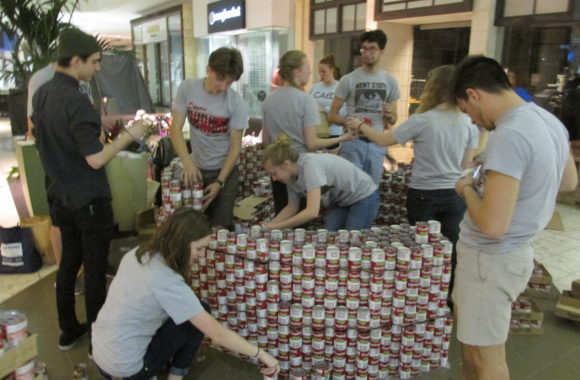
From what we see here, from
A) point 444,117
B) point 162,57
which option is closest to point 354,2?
point 444,117

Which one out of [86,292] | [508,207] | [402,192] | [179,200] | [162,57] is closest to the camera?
[508,207]

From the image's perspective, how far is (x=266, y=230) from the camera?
2516 mm

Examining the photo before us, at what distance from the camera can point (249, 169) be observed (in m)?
4.05

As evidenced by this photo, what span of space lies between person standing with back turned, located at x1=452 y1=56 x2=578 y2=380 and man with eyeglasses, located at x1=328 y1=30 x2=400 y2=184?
1.74m

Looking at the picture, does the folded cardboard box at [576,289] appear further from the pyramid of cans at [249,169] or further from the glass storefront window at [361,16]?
the glass storefront window at [361,16]

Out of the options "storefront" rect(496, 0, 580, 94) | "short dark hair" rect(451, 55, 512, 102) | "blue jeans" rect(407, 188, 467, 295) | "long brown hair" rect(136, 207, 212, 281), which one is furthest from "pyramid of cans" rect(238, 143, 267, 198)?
"storefront" rect(496, 0, 580, 94)

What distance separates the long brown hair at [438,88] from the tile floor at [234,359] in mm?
1363

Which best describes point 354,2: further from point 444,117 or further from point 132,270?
point 132,270

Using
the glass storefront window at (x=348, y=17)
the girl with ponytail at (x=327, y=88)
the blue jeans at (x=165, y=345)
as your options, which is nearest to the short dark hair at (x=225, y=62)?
the blue jeans at (x=165, y=345)

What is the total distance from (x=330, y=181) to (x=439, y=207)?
633mm

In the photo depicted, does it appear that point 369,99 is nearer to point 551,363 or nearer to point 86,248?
point 551,363

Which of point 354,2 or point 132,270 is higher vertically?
point 354,2

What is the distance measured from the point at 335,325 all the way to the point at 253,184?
6.46 feet

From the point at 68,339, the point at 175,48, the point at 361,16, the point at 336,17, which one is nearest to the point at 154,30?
the point at 175,48
